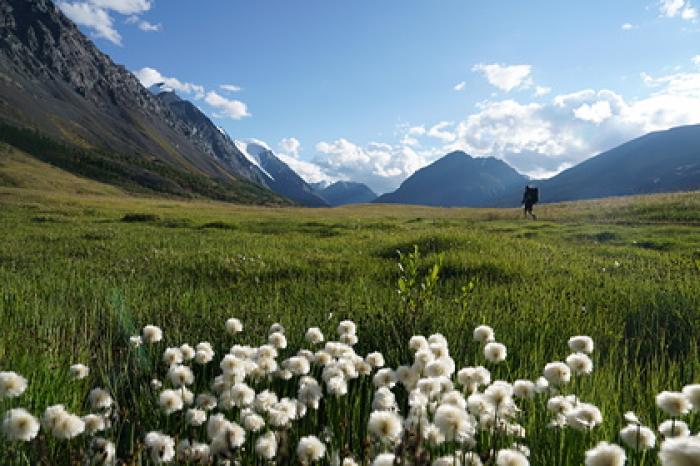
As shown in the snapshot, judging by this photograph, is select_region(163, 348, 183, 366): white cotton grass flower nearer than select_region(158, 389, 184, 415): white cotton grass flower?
No

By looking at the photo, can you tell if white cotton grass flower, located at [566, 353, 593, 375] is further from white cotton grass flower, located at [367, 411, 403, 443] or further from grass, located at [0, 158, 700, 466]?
white cotton grass flower, located at [367, 411, 403, 443]

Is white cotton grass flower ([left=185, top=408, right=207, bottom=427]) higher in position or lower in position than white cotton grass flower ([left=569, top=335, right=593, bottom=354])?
lower

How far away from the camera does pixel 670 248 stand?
49.6 feet

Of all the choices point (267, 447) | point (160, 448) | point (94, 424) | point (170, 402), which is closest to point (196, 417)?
point (170, 402)

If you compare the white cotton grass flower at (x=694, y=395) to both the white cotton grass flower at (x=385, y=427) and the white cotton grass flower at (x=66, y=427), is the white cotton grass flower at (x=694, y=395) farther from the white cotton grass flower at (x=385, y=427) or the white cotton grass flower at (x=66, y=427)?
the white cotton grass flower at (x=66, y=427)

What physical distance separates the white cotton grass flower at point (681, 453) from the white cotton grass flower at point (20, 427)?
245 cm

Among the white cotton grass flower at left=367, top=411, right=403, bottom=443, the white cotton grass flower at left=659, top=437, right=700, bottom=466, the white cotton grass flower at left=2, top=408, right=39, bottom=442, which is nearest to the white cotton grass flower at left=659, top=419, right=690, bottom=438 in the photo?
the white cotton grass flower at left=659, top=437, right=700, bottom=466

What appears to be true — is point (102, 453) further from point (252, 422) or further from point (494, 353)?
point (494, 353)

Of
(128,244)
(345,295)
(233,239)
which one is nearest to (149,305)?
(345,295)

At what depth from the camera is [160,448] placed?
2.35 meters

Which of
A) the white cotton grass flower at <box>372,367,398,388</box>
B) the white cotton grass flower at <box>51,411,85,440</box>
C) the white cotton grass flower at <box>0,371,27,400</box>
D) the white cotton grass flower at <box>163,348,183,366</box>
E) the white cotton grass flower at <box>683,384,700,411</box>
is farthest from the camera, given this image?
the white cotton grass flower at <box>163,348,183,366</box>

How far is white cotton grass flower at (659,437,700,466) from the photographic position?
1.30 meters

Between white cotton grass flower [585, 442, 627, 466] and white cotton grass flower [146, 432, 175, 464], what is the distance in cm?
182

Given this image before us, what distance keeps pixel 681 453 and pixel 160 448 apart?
2157mm
